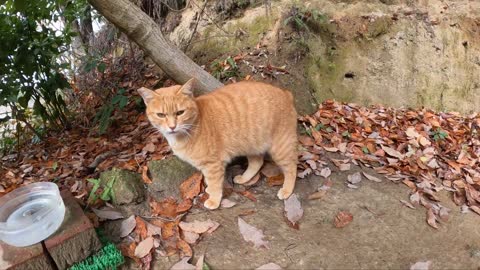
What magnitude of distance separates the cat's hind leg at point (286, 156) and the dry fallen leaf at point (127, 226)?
136cm

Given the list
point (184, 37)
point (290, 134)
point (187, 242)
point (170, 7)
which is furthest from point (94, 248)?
point (170, 7)

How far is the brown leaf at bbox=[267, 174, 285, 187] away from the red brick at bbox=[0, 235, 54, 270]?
2.02 m

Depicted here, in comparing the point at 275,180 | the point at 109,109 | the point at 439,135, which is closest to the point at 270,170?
the point at 275,180

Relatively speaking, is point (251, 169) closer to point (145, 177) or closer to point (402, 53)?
point (145, 177)

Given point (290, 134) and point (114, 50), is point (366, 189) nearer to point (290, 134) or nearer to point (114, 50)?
point (290, 134)

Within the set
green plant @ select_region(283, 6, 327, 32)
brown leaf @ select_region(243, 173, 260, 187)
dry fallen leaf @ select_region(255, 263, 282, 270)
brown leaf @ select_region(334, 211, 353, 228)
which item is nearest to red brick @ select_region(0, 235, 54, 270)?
dry fallen leaf @ select_region(255, 263, 282, 270)

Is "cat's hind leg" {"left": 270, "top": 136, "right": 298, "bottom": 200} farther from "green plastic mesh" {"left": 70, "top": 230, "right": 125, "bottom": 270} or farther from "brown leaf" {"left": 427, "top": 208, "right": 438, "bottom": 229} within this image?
"green plastic mesh" {"left": 70, "top": 230, "right": 125, "bottom": 270}

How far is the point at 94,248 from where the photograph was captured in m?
2.53

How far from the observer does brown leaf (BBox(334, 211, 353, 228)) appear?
9.98ft

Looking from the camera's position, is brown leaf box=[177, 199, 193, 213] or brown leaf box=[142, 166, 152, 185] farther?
brown leaf box=[142, 166, 152, 185]

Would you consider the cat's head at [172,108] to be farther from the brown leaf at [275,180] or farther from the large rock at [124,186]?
the brown leaf at [275,180]

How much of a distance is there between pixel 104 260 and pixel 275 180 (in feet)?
5.75

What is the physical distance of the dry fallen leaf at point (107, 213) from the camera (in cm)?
289

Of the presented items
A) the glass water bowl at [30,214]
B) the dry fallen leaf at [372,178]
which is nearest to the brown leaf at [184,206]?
the glass water bowl at [30,214]
